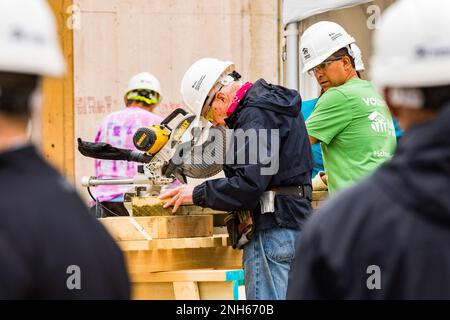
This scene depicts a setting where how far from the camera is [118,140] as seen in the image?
9.05 m

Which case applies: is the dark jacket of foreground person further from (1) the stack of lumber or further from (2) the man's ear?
(2) the man's ear

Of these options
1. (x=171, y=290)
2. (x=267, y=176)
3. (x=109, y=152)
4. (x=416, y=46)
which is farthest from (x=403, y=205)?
(x=109, y=152)

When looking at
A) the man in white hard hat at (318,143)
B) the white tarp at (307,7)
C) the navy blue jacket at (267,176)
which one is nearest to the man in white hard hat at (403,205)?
the navy blue jacket at (267,176)

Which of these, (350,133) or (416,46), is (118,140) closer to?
(350,133)

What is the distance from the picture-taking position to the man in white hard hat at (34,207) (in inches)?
81.2

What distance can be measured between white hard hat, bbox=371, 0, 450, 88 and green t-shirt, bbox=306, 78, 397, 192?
4.01 meters

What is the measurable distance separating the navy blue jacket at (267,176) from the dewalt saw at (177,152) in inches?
10.8

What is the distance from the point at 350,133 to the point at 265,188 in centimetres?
81

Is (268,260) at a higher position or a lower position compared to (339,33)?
lower

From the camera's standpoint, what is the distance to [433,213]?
2229 mm

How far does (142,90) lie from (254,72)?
1835mm

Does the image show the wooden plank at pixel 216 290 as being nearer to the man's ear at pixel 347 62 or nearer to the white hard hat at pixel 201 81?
the white hard hat at pixel 201 81
